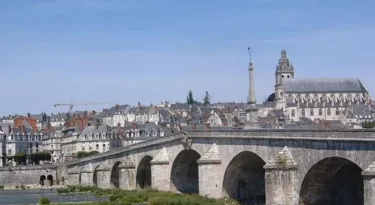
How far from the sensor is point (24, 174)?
99625 millimetres

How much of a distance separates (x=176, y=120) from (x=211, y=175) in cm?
9339

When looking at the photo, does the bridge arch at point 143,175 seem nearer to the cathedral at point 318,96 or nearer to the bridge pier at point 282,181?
the bridge pier at point 282,181

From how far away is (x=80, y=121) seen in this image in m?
144

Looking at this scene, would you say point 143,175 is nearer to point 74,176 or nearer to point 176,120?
point 74,176

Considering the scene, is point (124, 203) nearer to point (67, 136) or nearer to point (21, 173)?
point (21, 173)

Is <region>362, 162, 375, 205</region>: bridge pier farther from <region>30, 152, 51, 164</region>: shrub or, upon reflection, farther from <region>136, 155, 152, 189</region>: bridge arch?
<region>30, 152, 51, 164</region>: shrub

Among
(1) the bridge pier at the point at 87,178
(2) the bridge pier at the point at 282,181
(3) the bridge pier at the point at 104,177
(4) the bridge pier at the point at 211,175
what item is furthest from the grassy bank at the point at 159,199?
(1) the bridge pier at the point at 87,178

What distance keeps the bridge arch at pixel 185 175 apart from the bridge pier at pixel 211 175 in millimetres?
10467

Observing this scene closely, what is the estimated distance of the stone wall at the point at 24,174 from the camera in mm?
98500

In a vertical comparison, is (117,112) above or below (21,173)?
above

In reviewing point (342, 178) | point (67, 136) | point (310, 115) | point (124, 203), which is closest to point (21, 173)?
point (67, 136)

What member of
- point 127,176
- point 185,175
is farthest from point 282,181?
point 127,176

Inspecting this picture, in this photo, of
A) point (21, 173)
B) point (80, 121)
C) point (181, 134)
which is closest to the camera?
point (181, 134)

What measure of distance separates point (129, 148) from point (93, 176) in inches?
531
